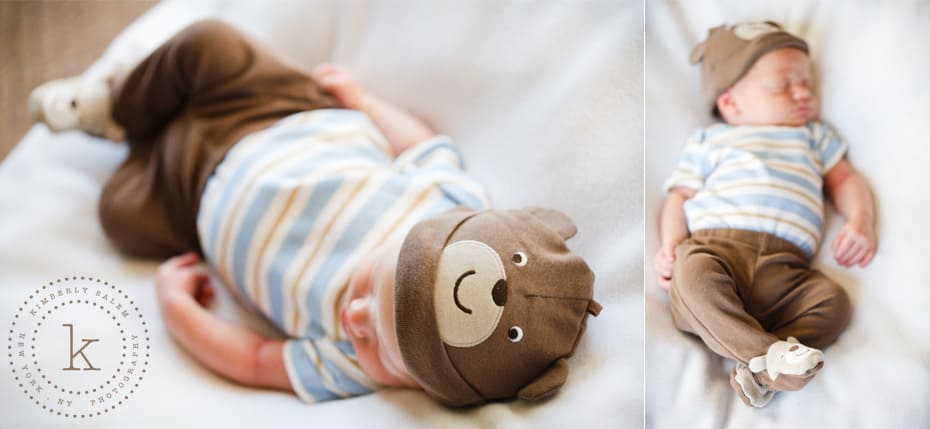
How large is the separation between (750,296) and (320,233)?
376 mm

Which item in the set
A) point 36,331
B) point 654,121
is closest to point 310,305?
point 36,331

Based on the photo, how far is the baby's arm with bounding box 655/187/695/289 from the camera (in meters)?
0.61

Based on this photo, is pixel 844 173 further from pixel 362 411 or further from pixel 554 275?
pixel 362 411

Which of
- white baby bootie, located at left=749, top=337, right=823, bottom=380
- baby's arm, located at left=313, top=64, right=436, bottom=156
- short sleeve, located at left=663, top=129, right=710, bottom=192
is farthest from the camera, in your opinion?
baby's arm, located at left=313, top=64, right=436, bottom=156

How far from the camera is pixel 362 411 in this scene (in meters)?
0.60

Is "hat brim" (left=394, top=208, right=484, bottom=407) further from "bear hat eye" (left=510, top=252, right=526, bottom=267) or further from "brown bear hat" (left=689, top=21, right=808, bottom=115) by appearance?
"brown bear hat" (left=689, top=21, right=808, bottom=115)

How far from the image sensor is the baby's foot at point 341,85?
779 millimetres

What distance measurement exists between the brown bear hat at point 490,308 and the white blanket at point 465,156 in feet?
0.09

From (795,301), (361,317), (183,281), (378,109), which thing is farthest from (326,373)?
(795,301)

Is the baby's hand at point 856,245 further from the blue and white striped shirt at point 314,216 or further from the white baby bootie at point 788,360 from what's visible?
the blue and white striped shirt at point 314,216

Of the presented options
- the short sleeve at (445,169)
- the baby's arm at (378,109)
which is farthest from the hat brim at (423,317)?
the baby's arm at (378,109)

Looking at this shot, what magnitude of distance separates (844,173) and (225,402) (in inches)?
22.3

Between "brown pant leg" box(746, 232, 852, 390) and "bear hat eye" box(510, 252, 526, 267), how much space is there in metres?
0.19

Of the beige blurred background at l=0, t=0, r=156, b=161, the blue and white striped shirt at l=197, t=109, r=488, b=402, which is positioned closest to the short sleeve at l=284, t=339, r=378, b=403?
the blue and white striped shirt at l=197, t=109, r=488, b=402
